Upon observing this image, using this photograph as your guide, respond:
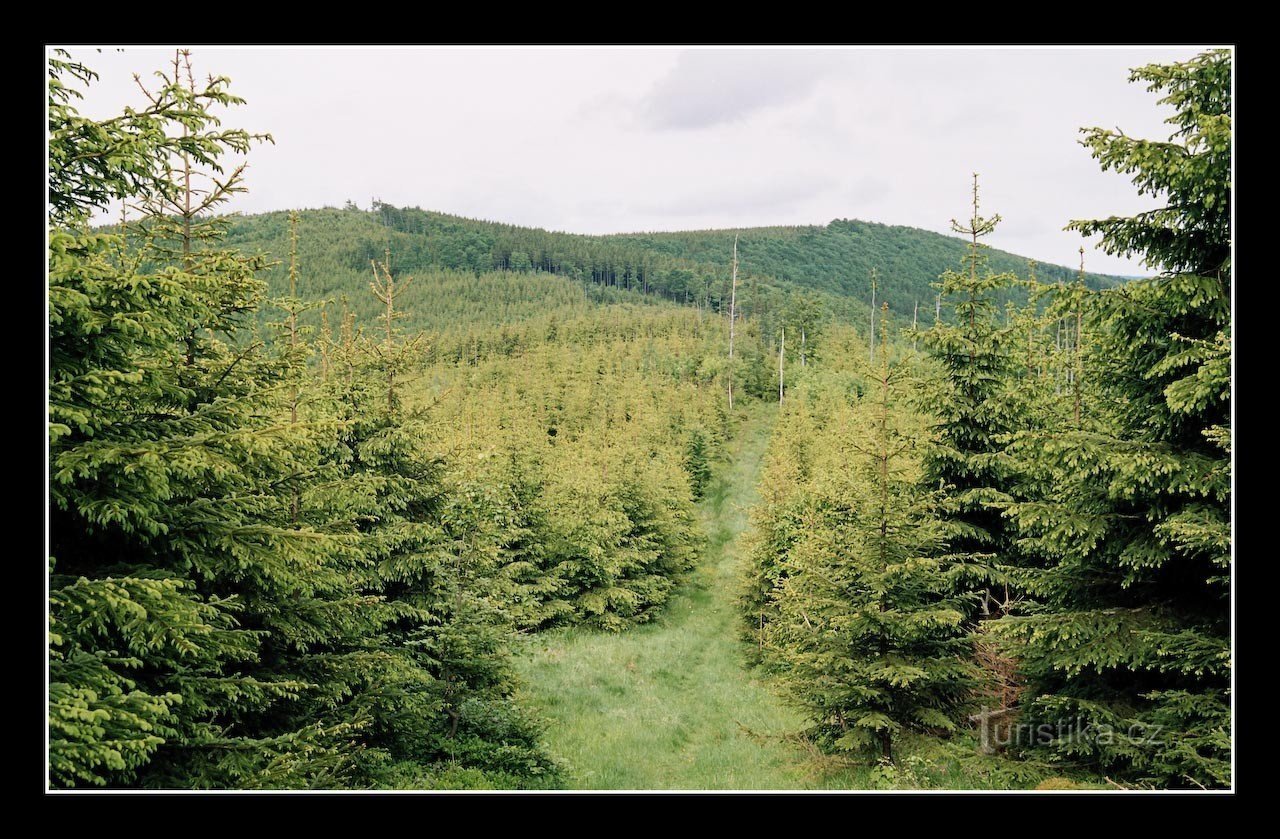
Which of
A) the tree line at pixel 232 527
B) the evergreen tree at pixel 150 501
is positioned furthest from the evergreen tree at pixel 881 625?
the evergreen tree at pixel 150 501

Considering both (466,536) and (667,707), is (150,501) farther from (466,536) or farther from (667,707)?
(667,707)

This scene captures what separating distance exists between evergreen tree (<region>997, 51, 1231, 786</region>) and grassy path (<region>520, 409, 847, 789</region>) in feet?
17.0

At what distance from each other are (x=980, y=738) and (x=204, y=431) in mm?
11455

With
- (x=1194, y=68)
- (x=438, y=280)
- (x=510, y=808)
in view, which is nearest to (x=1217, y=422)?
(x=1194, y=68)

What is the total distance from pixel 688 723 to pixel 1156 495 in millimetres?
12293

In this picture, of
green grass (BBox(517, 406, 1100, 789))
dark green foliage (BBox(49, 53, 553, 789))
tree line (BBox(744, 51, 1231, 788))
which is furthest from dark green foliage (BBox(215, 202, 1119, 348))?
dark green foliage (BBox(49, 53, 553, 789))

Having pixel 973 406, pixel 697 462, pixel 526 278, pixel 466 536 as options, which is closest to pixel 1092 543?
pixel 973 406

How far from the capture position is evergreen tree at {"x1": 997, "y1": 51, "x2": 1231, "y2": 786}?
7.02 metres

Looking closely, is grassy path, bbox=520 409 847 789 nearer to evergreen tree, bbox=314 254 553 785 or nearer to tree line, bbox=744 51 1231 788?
evergreen tree, bbox=314 254 553 785

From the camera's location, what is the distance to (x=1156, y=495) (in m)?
7.71

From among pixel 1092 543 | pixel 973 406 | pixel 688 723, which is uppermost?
pixel 973 406

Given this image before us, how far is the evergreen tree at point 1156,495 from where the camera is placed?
23.0 feet

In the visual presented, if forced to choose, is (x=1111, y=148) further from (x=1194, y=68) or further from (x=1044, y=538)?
(x=1044, y=538)

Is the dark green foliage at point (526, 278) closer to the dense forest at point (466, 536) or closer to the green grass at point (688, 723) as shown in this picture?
the green grass at point (688, 723)
